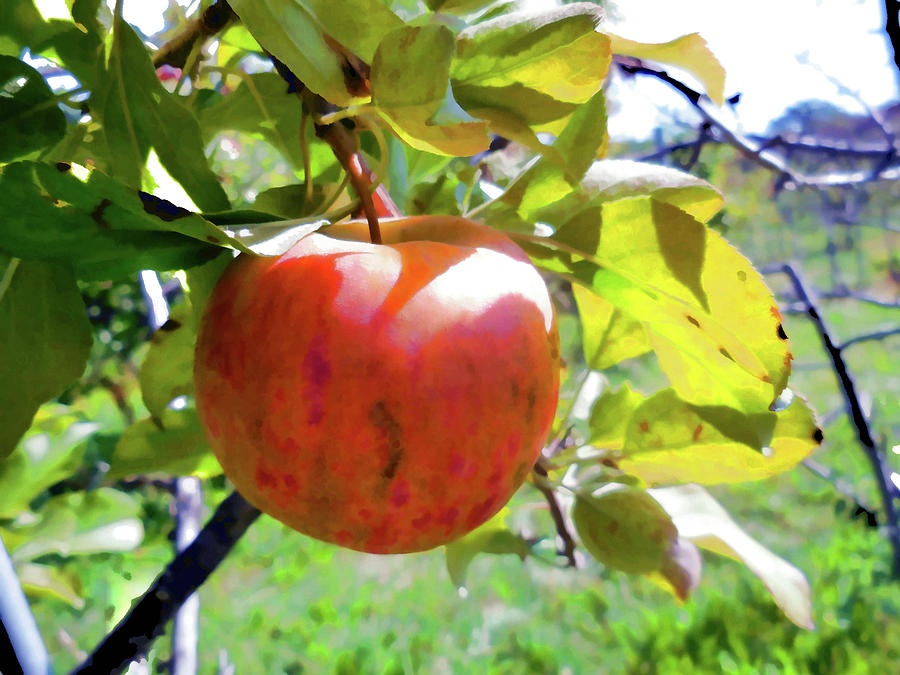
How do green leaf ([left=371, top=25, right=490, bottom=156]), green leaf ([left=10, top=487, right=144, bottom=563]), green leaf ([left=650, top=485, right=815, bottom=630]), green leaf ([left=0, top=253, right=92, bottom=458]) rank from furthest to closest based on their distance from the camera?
1. green leaf ([left=10, top=487, right=144, bottom=563])
2. green leaf ([left=650, top=485, right=815, bottom=630])
3. green leaf ([left=0, top=253, right=92, bottom=458])
4. green leaf ([left=371, top=25, right=490, bottom=156])

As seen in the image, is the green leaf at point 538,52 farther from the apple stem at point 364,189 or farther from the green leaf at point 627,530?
the green leaf at point 627,530

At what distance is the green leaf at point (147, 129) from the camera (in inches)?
12.0

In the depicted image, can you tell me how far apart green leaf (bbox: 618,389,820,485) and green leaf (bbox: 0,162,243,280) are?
0.27m

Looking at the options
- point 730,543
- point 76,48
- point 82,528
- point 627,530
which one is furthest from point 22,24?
point 82,528

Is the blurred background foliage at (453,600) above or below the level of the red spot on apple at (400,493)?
below

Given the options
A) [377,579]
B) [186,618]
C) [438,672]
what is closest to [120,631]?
[186,618]

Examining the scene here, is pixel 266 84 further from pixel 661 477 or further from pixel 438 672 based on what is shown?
pixel 438 672

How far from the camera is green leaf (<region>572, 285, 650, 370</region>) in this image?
501mm

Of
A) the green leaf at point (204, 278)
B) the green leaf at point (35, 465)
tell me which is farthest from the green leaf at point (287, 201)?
the green leaf at point (35, 465)

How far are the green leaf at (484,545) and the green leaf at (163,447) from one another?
176 mm

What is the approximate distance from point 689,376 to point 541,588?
1854 mm

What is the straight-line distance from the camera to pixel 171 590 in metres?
0.46

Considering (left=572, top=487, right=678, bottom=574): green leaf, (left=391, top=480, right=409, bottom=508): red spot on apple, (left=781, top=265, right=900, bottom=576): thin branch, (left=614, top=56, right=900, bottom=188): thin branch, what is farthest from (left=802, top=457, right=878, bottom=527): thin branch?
(left=391, top=480, right=409, bottom=508): red spot on apple

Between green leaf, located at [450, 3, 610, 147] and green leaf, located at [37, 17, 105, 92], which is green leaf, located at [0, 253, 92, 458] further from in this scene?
green leaf, located at [450, 3, 610, 147]
